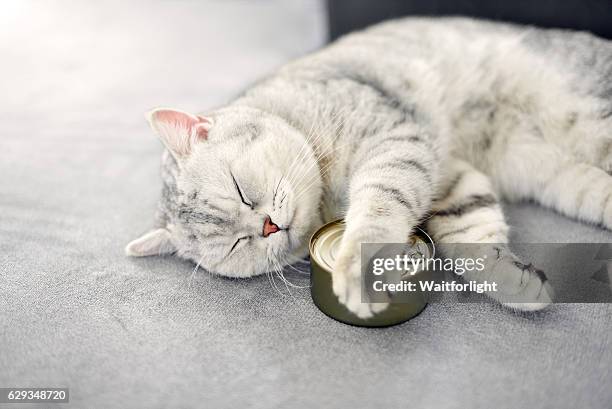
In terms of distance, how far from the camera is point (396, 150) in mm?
1618

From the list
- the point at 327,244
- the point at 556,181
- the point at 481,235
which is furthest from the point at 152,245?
the point at 556,181

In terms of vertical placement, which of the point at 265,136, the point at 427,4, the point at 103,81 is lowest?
the point at 103,81

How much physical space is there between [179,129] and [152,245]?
0.38 meters

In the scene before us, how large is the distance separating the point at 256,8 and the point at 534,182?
8.39ft

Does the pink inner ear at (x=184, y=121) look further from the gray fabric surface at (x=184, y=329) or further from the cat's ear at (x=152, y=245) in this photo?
the gray fabric surface at (x=184, y=329)

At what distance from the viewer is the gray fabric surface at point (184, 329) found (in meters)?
1.23

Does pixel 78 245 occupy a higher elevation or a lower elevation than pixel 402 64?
lower

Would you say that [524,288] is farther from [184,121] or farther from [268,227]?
[184,121]

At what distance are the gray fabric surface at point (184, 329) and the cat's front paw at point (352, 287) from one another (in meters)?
0.12

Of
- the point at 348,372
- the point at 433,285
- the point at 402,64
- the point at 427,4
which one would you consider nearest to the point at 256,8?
the point at 427,4

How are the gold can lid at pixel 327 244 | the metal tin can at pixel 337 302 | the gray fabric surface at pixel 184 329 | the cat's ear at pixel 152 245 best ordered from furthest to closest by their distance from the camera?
the cat's ear at pixel 152 245
the gold can lid at pixel 327 244
the metal tin can at pixel 337 302
the gray fabric surface at pixel 184 329

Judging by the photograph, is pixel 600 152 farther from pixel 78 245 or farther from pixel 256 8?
pixel 256 8

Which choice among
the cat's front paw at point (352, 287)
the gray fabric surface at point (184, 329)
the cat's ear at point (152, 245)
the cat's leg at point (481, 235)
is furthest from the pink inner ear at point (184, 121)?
the cat's leg at point (481, 235)

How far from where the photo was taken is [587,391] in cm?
118
